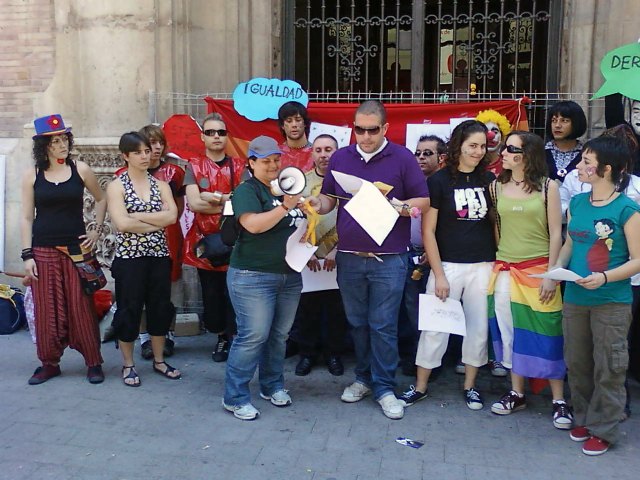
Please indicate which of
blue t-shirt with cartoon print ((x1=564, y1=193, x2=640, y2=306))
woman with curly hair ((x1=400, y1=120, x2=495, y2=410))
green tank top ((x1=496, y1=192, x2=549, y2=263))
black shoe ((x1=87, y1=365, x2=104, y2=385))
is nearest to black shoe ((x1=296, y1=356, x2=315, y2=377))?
woman with curly hair ((x1=400, y1=120, x2=495, y2=410))

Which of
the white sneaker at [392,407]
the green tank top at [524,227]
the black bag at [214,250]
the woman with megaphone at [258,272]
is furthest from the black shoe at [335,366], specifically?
the green tank top at [524,227]

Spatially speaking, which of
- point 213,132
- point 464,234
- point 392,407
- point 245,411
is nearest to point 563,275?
point 464,234

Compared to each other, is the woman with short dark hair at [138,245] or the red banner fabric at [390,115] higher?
the red banner fabric at [390,115]

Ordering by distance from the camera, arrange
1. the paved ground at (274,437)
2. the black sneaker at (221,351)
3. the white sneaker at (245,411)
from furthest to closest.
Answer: the black sneaker at (221,351) → the white sneaker at (245,411) → the paved ground at (274,437)

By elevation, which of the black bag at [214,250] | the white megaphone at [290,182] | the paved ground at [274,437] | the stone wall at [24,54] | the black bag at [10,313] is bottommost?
the paved ground at [274,437]

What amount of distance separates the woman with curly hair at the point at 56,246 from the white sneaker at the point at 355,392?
1.93 metres

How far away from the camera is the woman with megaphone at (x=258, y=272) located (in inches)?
167

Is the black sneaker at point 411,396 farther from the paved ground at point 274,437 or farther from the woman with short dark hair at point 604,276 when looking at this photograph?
the woman with short dark hair at point 604,276

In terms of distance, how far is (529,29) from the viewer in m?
6.96

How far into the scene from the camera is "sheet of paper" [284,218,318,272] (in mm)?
4336

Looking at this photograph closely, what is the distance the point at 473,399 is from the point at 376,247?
4.28 ft

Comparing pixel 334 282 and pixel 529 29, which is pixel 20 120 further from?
pixel 529 29

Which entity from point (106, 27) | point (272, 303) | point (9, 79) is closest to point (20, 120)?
point (9, 79)

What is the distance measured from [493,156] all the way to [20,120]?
5.23 meters
